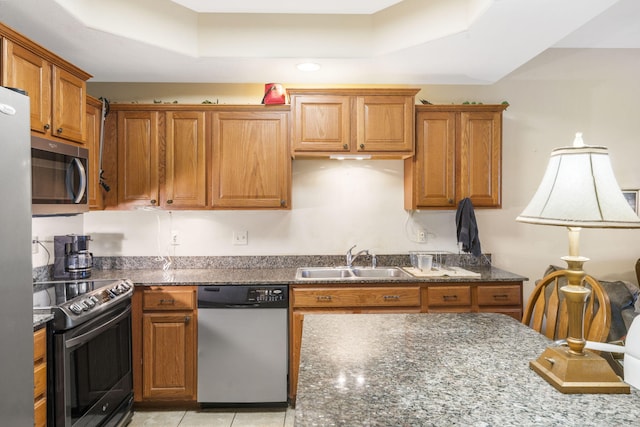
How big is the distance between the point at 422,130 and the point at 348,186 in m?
0.77

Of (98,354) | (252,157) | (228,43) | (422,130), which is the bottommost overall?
(98,354)

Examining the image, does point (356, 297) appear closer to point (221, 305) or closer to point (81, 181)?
point (221, 305)

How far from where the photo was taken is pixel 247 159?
9.44ft

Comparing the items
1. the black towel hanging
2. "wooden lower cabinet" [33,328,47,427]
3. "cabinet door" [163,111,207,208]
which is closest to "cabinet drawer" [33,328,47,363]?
"wooden lower cabinet" [33,328,47,427]

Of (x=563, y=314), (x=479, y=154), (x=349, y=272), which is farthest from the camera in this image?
(x=349, y=272)

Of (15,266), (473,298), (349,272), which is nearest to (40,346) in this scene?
(15,266)

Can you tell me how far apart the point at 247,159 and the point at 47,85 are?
1.29 m

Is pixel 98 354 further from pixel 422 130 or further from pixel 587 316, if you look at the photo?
pixel 422 130

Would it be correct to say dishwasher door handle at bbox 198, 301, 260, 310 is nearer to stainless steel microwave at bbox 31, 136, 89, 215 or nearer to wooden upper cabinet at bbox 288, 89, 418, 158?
stainless steel microwave at bbox 31, 136, 89, 215

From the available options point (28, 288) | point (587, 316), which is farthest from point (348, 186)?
point (28, 288)

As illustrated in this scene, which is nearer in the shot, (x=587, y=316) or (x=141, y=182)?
(x=587, y=316)

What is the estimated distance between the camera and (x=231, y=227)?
3.18 meters

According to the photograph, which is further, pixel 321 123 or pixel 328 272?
pixel 328 272

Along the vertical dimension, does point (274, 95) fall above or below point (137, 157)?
above
